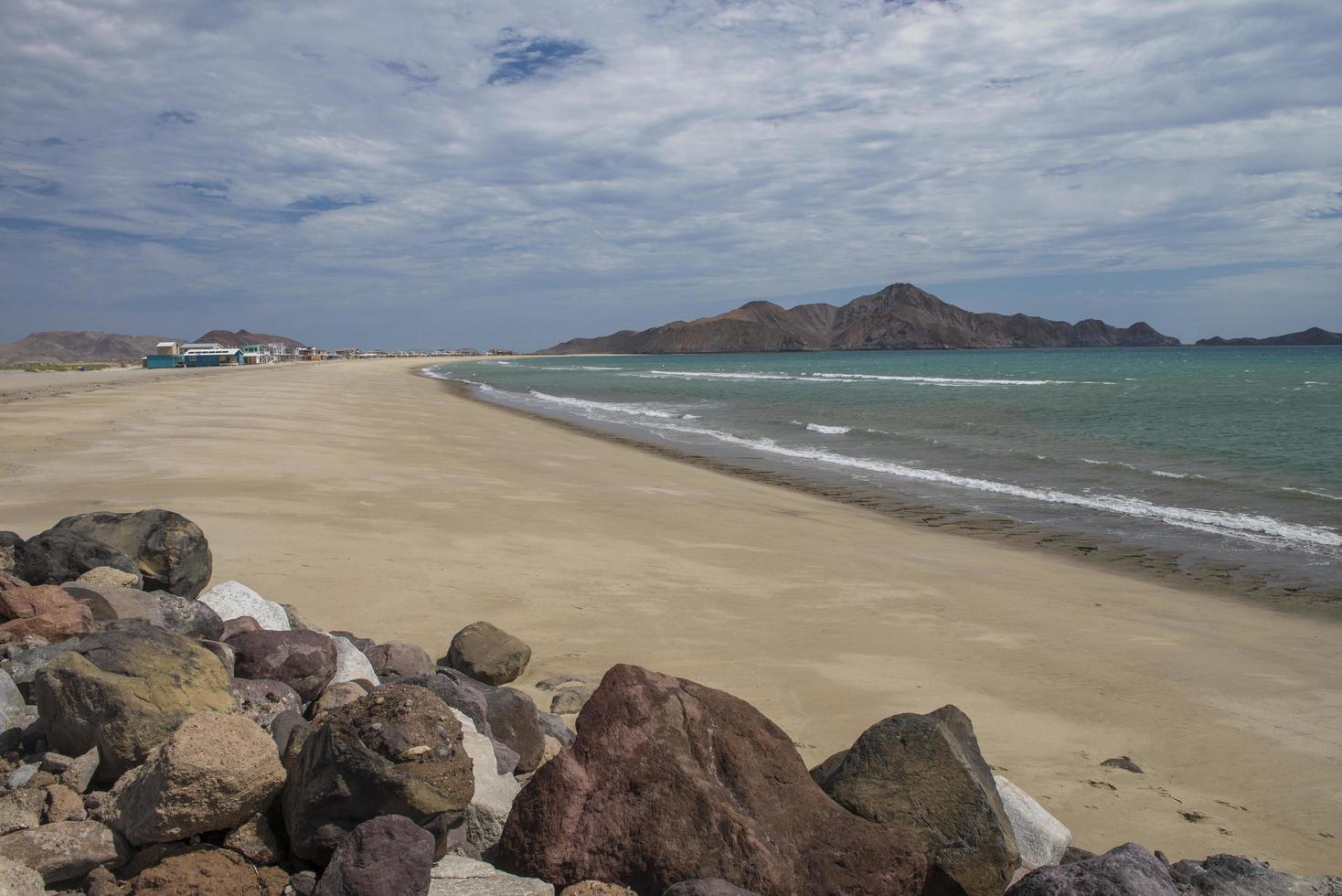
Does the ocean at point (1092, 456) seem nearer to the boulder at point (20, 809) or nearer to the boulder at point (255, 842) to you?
the boulder at point (255, 842)

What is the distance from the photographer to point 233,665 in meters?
3.95

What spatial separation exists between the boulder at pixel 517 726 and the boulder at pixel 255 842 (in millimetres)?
1083

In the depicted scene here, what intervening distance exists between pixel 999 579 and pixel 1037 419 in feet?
71.8

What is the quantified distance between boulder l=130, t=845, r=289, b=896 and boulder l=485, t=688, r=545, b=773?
1.19 metres

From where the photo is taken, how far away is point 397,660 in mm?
4695

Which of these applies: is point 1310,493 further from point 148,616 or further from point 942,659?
point 148,616

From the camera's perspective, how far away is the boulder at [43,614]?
3.98 metres

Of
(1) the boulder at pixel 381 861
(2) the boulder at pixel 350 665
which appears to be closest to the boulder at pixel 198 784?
(1) the boulder at pixel 381 861

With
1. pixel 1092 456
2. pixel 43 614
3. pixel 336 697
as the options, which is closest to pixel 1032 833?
pixel 336 697

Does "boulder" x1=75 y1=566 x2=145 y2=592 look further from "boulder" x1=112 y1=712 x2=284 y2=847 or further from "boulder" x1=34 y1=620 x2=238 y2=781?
"boulder" x1=112 y1=712 x2=284 y2=847

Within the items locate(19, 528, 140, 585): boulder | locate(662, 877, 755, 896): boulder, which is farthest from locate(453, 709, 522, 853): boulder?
locate(19, 528, 140, 585): boulder

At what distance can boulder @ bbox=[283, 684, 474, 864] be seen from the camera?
2.78m

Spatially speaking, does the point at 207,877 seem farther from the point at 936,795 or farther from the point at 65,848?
the point at 936,795

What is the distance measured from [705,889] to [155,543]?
14.5ft
